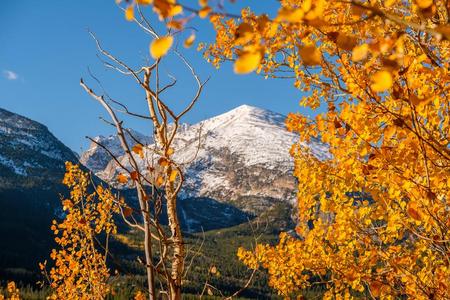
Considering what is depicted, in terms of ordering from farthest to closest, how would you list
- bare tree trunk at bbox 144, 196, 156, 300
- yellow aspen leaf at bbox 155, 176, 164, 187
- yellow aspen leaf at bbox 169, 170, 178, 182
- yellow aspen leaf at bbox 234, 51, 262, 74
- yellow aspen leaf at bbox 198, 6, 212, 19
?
yellow aspen leaf at bbox 155, 176, 164, 187 < yellow aspen leaf at bbox 169, 170, 178, 182 < bare tree trunk at bbox 144, 196, 156, 300 < yellow aspen leaf at bbox 198, 6, 212, 19 < yellow aspen leaf at bbox 234, 51, 262, 74

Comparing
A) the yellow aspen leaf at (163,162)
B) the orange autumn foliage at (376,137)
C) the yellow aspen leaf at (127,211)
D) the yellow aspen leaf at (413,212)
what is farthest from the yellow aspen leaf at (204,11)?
the yellow aspen leaf at (413,212)

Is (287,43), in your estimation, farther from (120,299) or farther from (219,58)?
(120,299)

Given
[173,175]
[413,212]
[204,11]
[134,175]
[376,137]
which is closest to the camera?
[204,11]

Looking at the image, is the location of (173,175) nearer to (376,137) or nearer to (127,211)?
(127,211)

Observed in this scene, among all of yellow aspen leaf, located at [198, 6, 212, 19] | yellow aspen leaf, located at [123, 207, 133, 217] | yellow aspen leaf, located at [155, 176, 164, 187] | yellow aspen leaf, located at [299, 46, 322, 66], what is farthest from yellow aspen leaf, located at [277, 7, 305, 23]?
yellow aspen leaf, located at [123, 207, 133, 217]

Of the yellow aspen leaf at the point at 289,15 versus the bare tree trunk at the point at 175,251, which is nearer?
the yellow aspen leaf at the point at 289,15

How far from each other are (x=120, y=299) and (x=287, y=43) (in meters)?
95.0

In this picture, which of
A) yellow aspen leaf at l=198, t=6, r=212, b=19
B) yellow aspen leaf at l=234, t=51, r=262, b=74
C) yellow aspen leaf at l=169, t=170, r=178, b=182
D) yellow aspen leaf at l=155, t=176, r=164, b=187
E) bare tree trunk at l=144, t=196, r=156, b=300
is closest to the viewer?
yellow aspen leaf at l=234, t=51, r=262, b=74

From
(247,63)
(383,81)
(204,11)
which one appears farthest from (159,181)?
(383,81)

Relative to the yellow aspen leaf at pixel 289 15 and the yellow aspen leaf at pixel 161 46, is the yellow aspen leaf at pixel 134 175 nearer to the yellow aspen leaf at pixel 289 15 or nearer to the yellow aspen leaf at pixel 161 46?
the yellow aspen leaf at pixel 161 46

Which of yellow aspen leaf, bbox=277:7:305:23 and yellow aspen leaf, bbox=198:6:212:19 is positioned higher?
yellow aspen leaf, bbox=198:6:212:19

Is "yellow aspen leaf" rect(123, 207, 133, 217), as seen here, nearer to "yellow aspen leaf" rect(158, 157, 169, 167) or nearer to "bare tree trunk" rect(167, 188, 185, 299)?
"bare tree trunk" rect(167, 188, 185, 299)

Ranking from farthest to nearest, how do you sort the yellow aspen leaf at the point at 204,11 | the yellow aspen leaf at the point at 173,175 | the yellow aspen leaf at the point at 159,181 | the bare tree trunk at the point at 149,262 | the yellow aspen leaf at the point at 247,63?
the yellow aspen leaf at the point at 159,181 < the yellow aspen leaf at the point at 173,175 < the bare tree trunk at the point at 149,262 < the yellow aspen leaf at the point at 204,11 < the yellow aspen leaf at the point at 247,63

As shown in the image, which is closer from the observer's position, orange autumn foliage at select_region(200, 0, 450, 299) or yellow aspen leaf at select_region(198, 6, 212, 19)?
yellow aspen leaf at select_region(198, 6, 212, 19)
